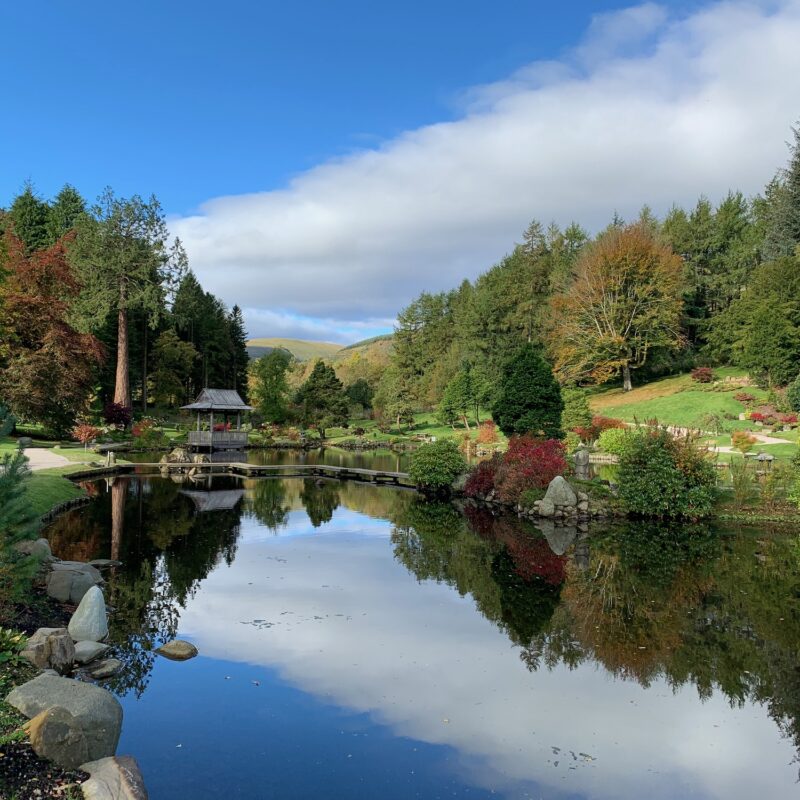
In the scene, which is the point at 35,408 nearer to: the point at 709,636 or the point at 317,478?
the point at 317,478

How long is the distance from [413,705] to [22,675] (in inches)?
165

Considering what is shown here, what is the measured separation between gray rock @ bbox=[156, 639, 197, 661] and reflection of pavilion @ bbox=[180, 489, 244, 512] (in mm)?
11643

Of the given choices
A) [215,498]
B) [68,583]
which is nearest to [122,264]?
[215,498]

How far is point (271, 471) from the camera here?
30.6 m

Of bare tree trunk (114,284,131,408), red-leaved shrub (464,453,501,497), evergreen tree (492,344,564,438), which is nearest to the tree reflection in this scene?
red-leaved shrub (464,453,501,497)

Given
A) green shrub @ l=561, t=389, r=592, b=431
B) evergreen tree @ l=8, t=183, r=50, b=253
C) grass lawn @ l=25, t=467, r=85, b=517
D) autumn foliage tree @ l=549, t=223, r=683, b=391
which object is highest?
evergreen tree @ l=8, t=183, r=50, b=253

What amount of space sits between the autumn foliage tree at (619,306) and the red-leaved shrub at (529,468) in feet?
84.0

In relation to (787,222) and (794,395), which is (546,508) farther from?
(787,222)

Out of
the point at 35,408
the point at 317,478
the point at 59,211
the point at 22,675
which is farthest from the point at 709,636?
the point at 59,211

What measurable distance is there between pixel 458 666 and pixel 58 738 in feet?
15.2

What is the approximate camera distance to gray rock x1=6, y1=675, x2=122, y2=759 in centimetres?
534

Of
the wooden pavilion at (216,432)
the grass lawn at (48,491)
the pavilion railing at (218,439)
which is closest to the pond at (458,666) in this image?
the grass lawn at (48,491)

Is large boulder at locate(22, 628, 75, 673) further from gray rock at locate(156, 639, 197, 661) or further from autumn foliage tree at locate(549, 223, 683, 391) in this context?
autumn foliage tree at locate(549, 223, 683, 391)

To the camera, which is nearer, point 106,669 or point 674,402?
point 106,669
